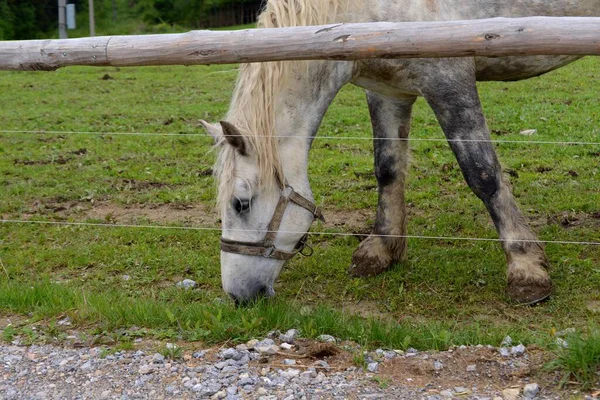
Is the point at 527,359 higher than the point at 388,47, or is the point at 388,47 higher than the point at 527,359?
the point at 388,47

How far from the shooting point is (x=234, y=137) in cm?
405

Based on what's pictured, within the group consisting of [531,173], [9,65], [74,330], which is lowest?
[74,330]

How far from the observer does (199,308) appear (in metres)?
4.16

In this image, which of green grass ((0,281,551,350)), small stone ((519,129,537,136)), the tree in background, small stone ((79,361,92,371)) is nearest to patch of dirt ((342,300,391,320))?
green grass ((0,281,551,350))

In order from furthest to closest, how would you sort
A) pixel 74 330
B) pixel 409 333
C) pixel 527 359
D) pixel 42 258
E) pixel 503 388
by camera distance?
pixel 42 258
pixel 74 330
pixel 409 333
pixel 527 359
pixel 503 388

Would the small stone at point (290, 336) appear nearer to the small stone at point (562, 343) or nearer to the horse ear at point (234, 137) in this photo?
the horse ear at point (234, 137)

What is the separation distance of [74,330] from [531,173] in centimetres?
464

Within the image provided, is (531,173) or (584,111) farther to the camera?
(584,111)

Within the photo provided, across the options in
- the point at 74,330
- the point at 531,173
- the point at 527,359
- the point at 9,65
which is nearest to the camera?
the point at 527,359

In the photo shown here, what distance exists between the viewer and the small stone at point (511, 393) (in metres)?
3.11

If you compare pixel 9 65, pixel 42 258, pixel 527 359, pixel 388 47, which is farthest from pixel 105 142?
pixel 527 359

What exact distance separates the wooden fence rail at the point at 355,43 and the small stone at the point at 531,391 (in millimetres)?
1528

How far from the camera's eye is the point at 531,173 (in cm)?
702

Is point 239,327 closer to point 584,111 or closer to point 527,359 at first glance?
point 527,359
